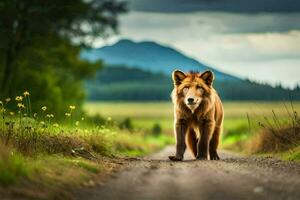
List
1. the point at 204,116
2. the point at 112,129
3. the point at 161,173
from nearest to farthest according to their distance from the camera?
the point at 161,173
the point at 204,116
the point at 112,129

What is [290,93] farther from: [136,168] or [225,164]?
[136,168]

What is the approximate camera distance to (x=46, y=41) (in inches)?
2163

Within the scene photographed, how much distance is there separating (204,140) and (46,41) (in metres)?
35.2

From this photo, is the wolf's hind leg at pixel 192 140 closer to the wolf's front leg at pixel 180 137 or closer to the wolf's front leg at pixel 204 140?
the wolf's front leg at pixel 180 137

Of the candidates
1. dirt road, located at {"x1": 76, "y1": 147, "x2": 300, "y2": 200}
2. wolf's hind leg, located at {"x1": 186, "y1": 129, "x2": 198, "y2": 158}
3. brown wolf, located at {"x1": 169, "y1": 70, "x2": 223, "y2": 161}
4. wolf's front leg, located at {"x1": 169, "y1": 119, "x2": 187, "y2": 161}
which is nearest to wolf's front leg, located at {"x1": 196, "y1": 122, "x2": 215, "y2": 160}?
brown wolf, located at {"x1": 169, "y1": 70, "x2": 223, "y2": 161}

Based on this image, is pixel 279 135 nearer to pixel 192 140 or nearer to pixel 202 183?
pixel 192 140

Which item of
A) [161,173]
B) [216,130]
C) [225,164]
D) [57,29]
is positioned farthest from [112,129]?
[57,29]

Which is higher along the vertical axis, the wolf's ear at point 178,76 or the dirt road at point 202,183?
the wolf's ear at point 178,76

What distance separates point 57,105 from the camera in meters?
58.5

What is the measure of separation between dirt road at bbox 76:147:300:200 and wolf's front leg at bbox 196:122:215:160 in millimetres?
3538

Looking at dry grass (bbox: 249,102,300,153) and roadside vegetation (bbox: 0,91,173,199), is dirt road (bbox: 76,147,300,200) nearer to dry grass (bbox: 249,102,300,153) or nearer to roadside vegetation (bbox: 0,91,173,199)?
roadside vegetation (bbox: 0,91,173,199)

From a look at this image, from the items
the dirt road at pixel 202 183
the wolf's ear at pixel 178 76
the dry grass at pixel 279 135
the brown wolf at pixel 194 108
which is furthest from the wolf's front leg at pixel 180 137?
Answer: the dirt road at pixel 202 183

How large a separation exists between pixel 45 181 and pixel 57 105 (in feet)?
151

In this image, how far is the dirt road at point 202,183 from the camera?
12000mm
